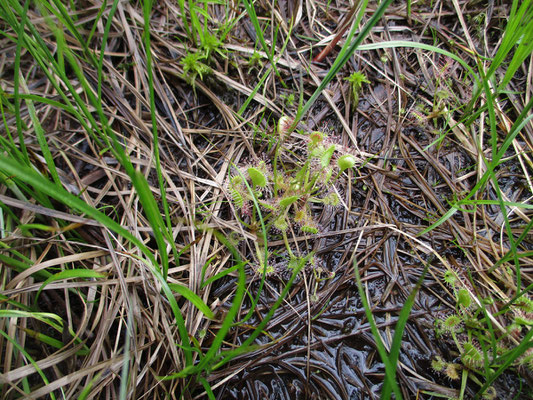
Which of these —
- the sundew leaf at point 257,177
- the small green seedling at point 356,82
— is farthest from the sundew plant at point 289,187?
the small green seedling at point 356,82

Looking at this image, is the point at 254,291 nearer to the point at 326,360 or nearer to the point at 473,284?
the point at 326,360

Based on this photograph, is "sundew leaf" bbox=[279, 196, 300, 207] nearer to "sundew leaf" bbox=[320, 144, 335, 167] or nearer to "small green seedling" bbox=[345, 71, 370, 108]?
"sundew leaf" bbox=[320, 144, 335, 167]

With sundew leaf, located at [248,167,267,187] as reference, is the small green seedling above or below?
above

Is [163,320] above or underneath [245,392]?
above

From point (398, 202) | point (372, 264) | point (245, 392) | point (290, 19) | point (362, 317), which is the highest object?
point (290, 19)

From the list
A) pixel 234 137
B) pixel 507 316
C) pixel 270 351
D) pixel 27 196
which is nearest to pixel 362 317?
pixel 270 351

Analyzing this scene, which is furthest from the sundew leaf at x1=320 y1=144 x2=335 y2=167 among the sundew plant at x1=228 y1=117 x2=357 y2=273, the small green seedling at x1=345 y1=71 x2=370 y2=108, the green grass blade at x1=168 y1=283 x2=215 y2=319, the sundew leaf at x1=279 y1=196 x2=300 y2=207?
the green grass blade at x1=168 y1=283 x2=215 y2=319

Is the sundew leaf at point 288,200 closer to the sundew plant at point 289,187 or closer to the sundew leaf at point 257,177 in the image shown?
the sundew plant at point 289,187

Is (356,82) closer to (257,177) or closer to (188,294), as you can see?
(257,177)
